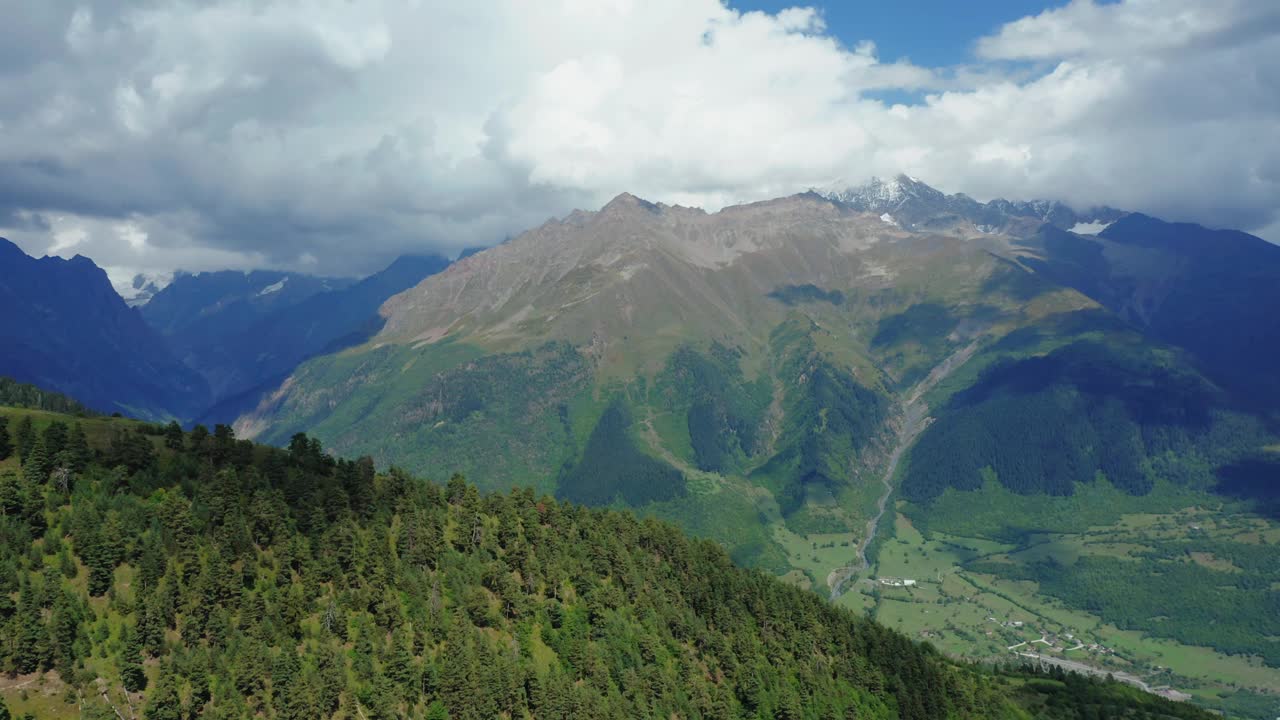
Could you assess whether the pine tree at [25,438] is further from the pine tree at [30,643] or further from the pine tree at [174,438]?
the pine tree at [30,643]

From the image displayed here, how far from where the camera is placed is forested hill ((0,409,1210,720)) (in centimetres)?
11081

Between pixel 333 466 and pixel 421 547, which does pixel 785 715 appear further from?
pixel 333 466

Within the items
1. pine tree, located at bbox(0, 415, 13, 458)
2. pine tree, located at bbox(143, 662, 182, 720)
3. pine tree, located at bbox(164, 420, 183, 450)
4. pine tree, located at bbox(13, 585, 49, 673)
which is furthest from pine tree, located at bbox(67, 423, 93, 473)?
pine tree, located at bbox(143, 662, 182, 720)

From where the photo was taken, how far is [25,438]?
465 ft

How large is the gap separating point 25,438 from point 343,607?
66876mm

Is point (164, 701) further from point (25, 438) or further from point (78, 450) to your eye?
point (25, 438)

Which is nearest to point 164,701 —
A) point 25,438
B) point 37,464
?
point 37,464

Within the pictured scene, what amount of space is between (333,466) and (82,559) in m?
60.5

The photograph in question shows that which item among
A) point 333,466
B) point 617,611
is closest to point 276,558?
point 333,466

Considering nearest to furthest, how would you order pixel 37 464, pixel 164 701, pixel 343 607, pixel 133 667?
pixel 164 701
pixel 133 667
pixel 343 607
pixel 37 464

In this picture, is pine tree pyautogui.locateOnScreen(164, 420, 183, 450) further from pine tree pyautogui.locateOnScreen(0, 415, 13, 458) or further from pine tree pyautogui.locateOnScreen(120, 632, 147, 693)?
pine tree pyautogui.locateOnScreen(120, 632, 147, 693)

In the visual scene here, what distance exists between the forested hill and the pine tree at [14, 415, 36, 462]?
1831 mm

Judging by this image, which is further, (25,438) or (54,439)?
(54,439)

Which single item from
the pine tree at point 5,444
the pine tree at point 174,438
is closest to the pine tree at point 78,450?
the pine tree at point 5,444
